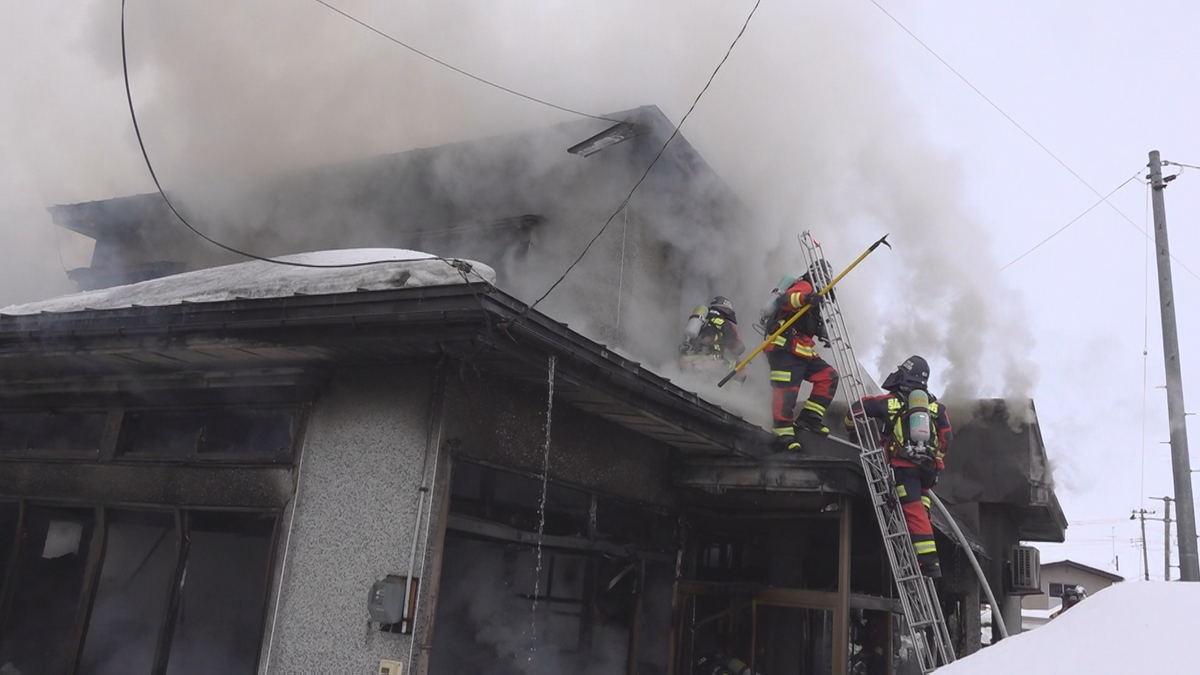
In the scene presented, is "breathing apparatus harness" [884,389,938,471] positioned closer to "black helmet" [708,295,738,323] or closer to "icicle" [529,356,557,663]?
"black helmet" [708,295,738,323]

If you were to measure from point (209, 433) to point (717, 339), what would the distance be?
442cm

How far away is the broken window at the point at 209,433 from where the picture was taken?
16.5ft

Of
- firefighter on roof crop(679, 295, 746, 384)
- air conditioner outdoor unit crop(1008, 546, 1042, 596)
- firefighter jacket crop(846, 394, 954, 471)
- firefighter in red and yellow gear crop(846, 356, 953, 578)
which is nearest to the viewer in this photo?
firefighter in red and yellow gear crop(846, 356, 953, 578)

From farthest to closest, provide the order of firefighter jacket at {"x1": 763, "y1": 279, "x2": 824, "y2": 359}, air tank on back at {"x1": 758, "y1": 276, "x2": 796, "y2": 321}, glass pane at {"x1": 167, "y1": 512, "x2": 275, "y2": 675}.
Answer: air tank on back at {"x1": 758, "y1": 276, "x2": 796, "y2": 321}
firefighter jacket at {"x1": 763, "y1": 279, "x2": 824, "y2": 359}
glass pane at {"x1": 167, "y1": 512, "x2": 275, "y2": 675}

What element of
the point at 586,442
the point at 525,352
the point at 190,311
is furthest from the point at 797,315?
the point at 190,311

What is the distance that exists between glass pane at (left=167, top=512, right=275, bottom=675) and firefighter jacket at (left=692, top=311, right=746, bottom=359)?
4263 mm

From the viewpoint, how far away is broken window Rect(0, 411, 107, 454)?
5883 millimetres

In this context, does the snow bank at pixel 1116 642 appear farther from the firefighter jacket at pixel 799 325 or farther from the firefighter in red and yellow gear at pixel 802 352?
the firefighter jacket at pixel 799 325

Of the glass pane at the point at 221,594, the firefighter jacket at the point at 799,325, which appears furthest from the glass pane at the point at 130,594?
the firefighter jacket at the point at 799,325

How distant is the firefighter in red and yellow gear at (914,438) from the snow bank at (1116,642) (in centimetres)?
311

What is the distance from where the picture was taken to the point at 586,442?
572cm

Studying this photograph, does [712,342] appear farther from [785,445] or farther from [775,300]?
[785,445]

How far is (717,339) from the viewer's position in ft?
26.0

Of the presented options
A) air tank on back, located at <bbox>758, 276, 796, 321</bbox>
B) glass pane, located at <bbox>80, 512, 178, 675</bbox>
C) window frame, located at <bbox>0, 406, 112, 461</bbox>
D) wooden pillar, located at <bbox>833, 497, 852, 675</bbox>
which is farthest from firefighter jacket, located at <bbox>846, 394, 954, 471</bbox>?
window frame, located at <bbox>0, 406, 112, 461</bbox>
